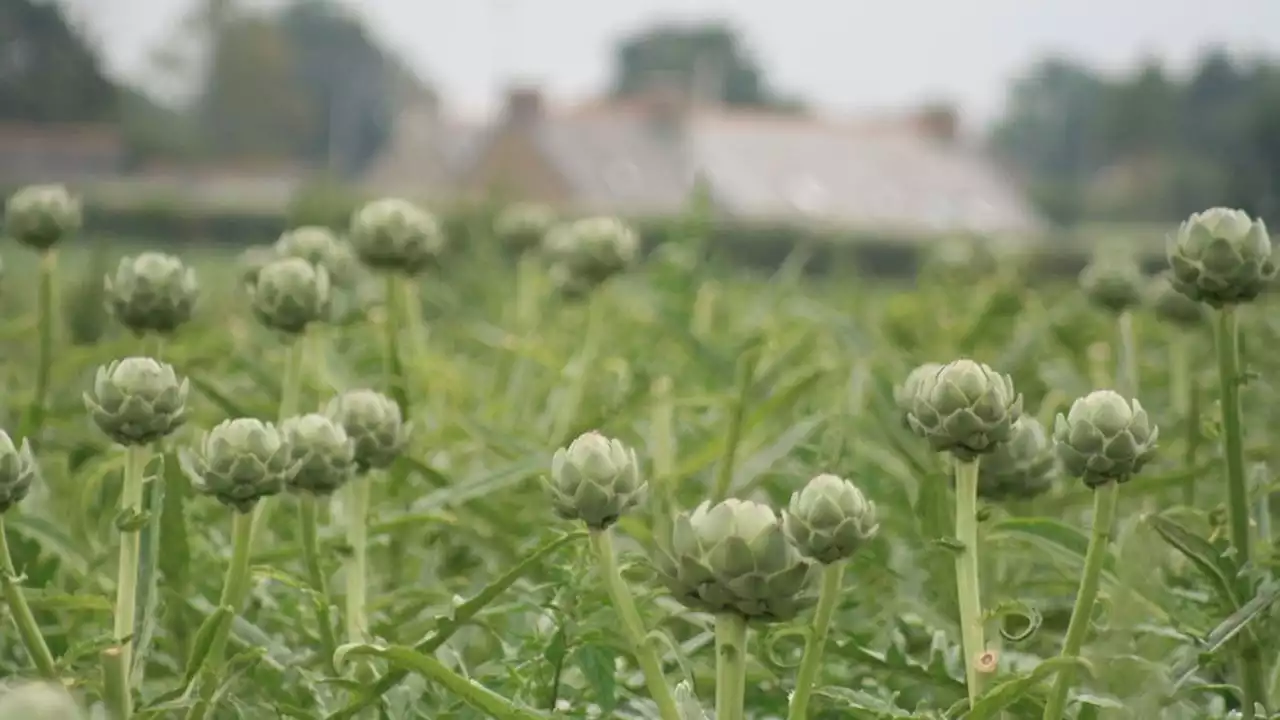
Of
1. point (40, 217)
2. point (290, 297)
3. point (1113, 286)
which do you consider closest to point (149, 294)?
point (290, 297)

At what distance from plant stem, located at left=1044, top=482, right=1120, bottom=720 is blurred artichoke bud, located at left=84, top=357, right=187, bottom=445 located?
0.84 feet

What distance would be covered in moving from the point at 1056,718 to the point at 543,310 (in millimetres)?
954

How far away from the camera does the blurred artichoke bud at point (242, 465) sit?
0.36 meters

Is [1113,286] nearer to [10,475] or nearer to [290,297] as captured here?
[290,297]

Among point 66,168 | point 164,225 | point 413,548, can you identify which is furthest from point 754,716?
point 164,225

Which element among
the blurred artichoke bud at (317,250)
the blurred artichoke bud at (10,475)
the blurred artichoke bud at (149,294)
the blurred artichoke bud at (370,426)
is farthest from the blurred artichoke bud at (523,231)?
the blurred artichoke bud at (10,475)

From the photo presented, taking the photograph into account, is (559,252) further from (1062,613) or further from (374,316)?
(1062,613)

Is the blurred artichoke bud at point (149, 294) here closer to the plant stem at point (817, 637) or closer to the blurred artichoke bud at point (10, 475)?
the blurred artichoke bud at point (10, 475)

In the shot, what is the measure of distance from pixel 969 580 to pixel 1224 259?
0.14 meters

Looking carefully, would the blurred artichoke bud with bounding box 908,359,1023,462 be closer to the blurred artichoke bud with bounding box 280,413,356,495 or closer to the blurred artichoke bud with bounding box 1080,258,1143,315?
the blurred artichoke bud with bounding box 280,413,356,495

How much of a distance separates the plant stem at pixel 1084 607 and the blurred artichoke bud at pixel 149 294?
385 millimetres

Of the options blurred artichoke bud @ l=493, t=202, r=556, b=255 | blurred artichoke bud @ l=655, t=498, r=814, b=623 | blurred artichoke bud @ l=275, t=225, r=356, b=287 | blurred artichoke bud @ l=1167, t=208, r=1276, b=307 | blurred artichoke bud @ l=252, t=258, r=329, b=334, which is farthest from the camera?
blurred artichoke bud @ l=493, t=202, r=556, b=255

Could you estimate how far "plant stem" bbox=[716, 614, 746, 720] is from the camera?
0.98ft

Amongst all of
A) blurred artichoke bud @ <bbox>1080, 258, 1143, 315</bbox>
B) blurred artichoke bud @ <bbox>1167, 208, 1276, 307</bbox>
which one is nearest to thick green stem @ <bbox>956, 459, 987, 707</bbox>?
blurred artichoke bud @ <bbox>1167, 208, 1276, 307</bbox>
